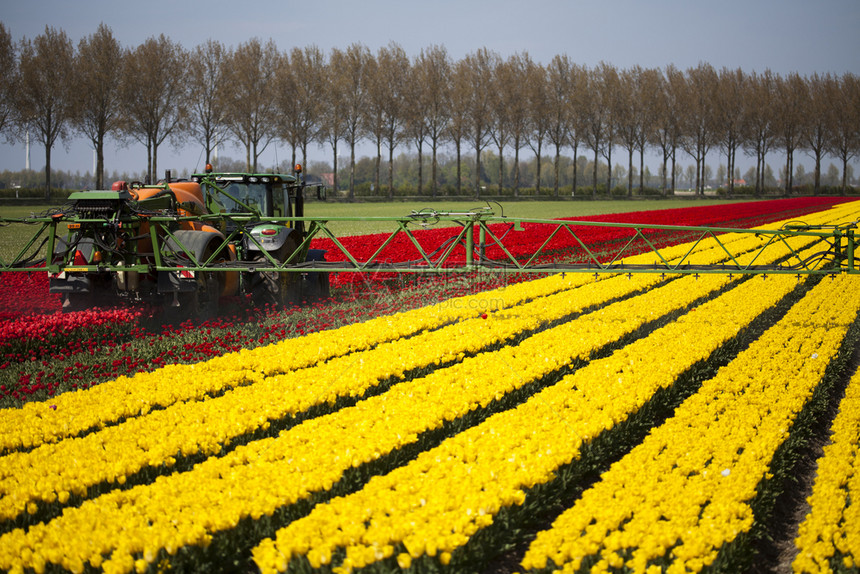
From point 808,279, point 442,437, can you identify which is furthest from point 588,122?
point 442,437

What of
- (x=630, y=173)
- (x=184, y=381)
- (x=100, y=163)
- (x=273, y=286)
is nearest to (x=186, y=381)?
(x=184, y=381)

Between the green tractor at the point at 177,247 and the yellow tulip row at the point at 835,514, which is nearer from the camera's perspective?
the yellow tulip row at the point at 835,514

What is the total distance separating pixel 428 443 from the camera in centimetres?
632

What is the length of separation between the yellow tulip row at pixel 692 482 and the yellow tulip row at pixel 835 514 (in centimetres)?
38

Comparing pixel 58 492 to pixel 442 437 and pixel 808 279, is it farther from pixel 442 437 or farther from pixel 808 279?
pixel 808 279

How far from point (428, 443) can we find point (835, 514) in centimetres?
324

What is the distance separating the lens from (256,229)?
482 inches

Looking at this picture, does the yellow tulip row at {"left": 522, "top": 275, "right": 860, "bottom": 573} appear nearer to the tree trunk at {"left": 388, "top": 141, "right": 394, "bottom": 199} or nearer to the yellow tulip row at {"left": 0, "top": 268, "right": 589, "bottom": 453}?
the yellow tulip row at {"left": 0, "top": 268, "right": 589, "bottom": 453}

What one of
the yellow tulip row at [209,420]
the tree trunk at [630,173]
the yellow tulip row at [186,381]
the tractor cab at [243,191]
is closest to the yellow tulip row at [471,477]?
the yellow tulip row at [209,420]

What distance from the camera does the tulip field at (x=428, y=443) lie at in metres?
4.40

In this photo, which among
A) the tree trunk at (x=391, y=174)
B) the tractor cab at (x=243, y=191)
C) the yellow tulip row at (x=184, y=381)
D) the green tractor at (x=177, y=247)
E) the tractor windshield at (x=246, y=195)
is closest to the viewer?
the yellow tulip row at (x=184, y=381)

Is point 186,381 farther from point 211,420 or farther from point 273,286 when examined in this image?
point 273,286

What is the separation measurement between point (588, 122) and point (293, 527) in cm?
8048

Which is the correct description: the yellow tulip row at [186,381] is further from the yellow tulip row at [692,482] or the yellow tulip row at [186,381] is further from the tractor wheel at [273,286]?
the yellow tulip row at [692,482]
